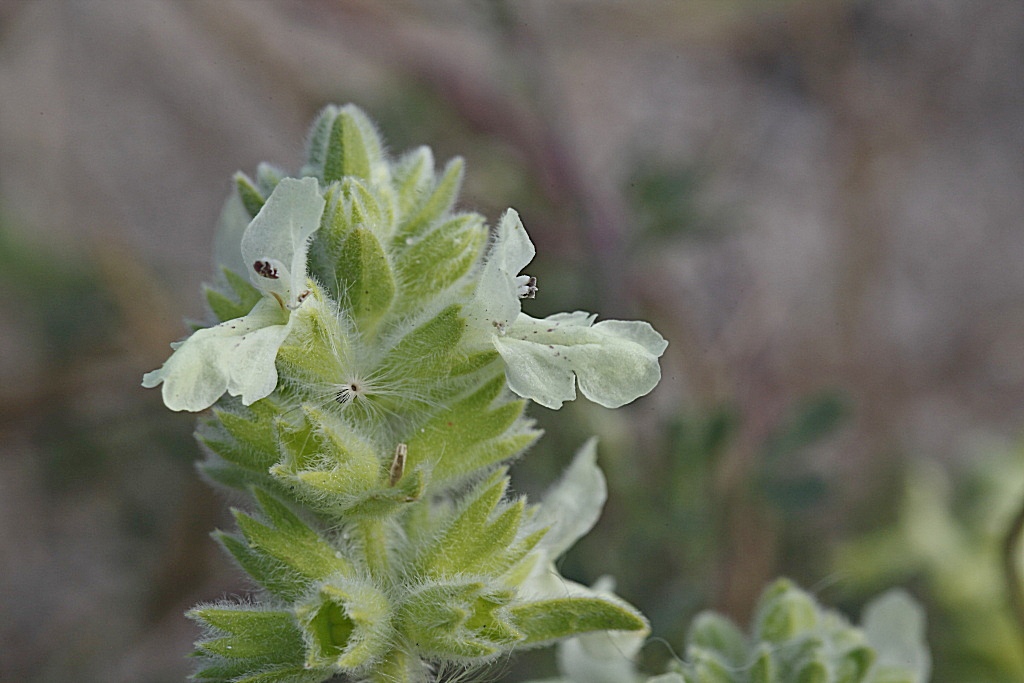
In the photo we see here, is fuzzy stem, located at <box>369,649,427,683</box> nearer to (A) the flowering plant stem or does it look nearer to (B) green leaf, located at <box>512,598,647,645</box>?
(A) the flowering plant stem

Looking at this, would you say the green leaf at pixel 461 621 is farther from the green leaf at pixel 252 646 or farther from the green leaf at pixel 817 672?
the green leaf at pixel 817 672

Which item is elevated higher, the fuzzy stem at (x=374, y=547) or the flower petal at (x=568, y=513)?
the flower petal at (x=568, y=513)

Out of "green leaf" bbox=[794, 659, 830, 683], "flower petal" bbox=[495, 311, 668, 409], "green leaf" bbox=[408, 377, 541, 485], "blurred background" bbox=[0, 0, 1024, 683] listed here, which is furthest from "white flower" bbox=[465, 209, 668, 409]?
"blurred background" bbox=[0, 0, 1024, 683]

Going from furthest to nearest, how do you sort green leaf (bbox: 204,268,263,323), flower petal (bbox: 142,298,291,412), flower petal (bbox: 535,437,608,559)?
flower petal (bbox: 535,437,608,559) < green leaf (bbox: 204,268,263,323) < flower petal (bbox: 142,298,291,412)

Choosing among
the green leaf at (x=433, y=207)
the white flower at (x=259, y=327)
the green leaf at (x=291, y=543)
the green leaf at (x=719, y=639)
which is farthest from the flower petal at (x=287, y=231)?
the green leaf at (x=719, y=639)

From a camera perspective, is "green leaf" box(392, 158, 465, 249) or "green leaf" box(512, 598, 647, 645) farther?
A: "green leaf" box(392, 158, 465, 249)

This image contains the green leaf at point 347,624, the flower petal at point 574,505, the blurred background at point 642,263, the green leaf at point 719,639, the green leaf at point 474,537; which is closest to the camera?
the green leaf at point 347,624

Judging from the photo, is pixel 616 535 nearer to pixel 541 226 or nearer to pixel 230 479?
pixel 541 226

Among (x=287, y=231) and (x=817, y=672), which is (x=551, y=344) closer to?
(x=287, y=231)
